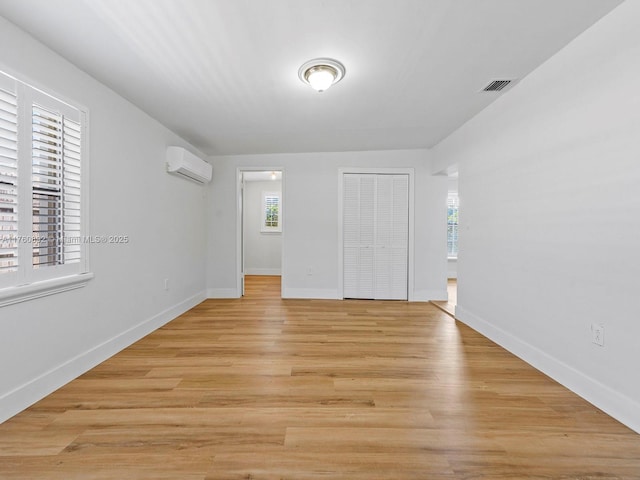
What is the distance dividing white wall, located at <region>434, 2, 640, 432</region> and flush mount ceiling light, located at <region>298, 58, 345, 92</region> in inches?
60.1

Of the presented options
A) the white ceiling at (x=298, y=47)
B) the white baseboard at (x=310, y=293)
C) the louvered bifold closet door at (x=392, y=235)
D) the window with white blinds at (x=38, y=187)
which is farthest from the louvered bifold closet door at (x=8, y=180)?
the louvered bifold closet door at (x=392, y=235)

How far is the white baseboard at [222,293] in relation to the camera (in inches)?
172

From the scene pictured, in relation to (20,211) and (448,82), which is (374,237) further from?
(20,211)

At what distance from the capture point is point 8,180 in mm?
1516

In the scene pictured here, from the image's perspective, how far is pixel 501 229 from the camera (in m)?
2.55

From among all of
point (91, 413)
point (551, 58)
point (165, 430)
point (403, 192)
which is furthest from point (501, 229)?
point (91, 413)

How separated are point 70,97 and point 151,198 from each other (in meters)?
1.11

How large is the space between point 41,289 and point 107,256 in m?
0.64

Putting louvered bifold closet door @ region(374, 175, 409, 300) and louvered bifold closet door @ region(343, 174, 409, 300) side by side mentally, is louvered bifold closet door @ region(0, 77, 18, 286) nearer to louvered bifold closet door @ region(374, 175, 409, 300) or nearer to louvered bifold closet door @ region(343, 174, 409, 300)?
louvered bifold closet door @ region(343, 174, 409, 300)

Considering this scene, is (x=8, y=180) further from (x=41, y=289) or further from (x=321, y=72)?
(x=321, y=72)

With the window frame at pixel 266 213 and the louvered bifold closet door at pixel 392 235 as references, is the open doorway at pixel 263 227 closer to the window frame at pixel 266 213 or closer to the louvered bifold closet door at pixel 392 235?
the window frame at pixel 266 213

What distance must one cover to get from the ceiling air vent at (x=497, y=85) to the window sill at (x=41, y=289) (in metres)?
3.53

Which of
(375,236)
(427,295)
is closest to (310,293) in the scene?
(375,236)

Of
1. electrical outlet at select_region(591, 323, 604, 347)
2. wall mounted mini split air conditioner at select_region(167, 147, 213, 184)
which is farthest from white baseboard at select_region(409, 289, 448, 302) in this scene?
wall mounted mini split air conditioner at select_region(167, 147, 213, 184)
